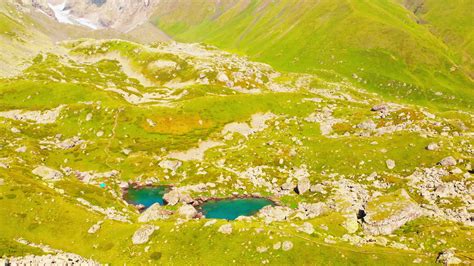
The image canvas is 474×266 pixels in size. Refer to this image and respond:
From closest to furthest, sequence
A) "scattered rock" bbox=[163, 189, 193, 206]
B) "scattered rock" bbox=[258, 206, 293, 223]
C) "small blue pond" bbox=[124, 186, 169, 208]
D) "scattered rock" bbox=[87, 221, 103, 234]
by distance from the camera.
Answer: "scattered rock" bbox=[87, 221, 103, 234]
"scattered rock" bbox=[258, 206, 293, 223]
"scattered rock" bbox=[163, 189, 193, 206]
"small blue pond" bbox=[124, 186, 169, 208]

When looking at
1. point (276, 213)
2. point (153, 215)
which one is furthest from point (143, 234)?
point (276, 213)

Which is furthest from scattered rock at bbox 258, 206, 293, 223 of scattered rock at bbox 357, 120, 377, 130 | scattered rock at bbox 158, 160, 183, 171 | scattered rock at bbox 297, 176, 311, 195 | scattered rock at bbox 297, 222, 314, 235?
scattered rock at bbox 357, 120, 377, 130

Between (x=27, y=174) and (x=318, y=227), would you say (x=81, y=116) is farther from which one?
(x=318, y=227)

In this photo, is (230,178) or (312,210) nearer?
(312,210)

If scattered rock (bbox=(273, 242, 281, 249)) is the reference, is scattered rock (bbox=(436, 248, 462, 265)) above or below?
above

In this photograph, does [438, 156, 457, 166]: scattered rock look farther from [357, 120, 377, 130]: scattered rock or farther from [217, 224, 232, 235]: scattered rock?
[217, 224, 232, 235]: scattered rock

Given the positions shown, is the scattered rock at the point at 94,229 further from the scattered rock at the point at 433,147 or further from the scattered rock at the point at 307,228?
the scattered rock at the point at 433,147

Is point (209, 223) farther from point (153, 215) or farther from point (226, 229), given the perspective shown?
point (153, 215)
